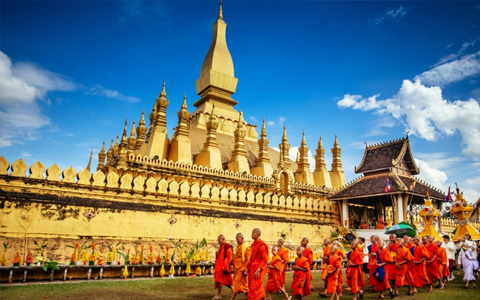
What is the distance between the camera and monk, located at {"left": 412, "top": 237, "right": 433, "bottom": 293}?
9.48 metres

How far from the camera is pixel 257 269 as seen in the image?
705 cm

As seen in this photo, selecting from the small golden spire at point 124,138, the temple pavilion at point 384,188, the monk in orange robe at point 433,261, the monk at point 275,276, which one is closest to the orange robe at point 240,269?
the monk at point 275,276

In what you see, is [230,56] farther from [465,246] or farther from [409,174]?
[465,246]

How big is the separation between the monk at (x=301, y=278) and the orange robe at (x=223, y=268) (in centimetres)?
145

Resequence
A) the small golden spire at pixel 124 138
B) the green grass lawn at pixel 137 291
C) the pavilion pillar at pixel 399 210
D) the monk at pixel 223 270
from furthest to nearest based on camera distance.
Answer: the small golden spire at pixel 124 138 < the pavilion pillar at pixel 399 210 < the monk at pixel 223 270 < the green grass lawn at pixel 137 291

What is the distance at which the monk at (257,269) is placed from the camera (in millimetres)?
6953

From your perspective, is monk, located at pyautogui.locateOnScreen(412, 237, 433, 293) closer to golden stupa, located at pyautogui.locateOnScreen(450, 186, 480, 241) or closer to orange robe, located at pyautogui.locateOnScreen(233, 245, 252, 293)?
orange robe, located at pyautogui.locateOnScreen(233, 245, 252, 293)

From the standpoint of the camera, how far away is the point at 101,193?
1286cm

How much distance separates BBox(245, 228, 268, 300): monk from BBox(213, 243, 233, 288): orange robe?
0.57 metres

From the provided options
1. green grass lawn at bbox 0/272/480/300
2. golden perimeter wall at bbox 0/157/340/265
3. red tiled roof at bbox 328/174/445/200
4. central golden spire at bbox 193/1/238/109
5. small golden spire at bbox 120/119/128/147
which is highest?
central golden spire at bbox 193/1/238/109

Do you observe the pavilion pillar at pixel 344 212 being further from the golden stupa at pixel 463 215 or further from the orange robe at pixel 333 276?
the orange robe at pixel 333 276

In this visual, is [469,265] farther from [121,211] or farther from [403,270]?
[121,211]

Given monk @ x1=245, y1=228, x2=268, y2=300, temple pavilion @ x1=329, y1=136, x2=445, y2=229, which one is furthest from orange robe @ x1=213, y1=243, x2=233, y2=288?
temple pavilion @ x1=329, y1=136, x2=445, y2=229

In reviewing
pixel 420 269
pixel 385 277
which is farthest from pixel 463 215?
pixel 385 277
